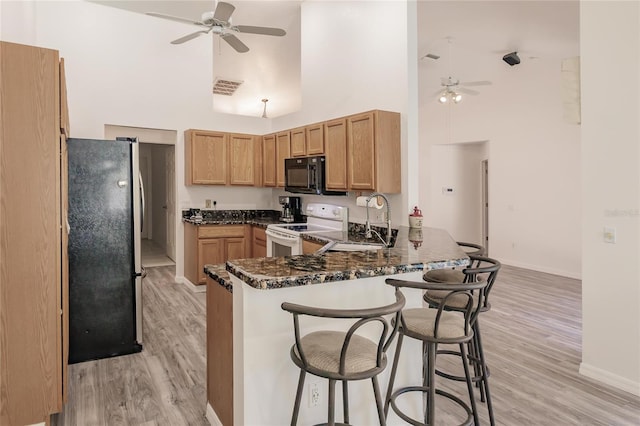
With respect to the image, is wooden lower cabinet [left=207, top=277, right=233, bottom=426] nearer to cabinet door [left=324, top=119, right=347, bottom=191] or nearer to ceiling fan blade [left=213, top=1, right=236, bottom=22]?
cabinet door [left=324, top=119, right=347, bottom=191]

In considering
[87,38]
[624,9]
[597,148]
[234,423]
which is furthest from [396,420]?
[87,38]

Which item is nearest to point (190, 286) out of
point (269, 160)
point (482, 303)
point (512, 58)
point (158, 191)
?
point (269, 160)

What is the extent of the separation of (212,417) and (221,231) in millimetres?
3366

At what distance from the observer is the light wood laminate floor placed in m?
2.45

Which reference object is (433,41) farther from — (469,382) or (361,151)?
(469,382)

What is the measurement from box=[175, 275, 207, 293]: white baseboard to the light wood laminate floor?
0.74 metres

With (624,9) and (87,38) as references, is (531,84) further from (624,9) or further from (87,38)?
(87,38)

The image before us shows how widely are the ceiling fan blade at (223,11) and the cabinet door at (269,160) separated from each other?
7.02ft

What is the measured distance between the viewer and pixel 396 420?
2225 millimetres

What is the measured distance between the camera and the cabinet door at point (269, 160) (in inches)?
232

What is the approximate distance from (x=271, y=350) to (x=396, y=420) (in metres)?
0.91

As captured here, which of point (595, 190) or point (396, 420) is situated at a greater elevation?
point (595, 190)

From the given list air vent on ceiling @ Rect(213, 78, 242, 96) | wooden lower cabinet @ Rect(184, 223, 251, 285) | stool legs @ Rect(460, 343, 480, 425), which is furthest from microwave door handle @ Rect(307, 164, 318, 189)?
air vent on ceiling @ Rect(213, 78, 242, 96)

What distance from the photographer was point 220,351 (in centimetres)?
214
